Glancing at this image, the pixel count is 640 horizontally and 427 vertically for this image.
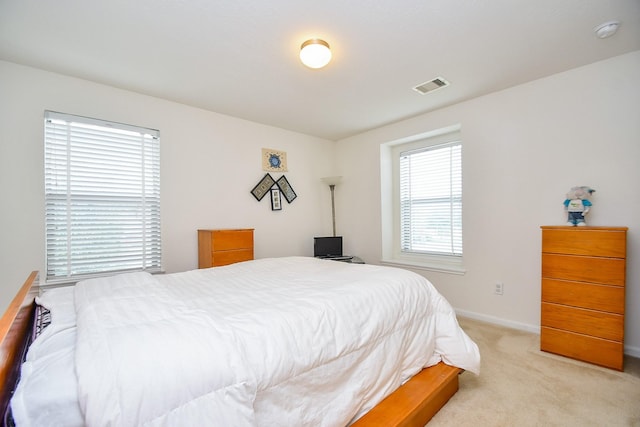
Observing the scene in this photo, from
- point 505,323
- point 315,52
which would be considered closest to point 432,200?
point 505,323

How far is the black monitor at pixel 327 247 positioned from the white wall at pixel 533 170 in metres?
1.36

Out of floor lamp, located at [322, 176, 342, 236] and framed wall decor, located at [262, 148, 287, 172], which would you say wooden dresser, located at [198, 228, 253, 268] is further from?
floor lamp, located at [322, 176, 342, 236]

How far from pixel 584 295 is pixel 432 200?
70.9 inches

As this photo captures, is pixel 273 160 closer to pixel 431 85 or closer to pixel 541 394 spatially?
pixel 431 85

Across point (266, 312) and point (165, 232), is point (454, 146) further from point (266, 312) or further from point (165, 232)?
point (165, 232)

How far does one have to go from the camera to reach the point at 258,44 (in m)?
2.02

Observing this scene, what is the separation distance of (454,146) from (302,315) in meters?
3.08

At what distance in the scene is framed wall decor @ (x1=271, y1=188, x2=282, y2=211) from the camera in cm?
384

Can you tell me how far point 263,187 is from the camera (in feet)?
12.2

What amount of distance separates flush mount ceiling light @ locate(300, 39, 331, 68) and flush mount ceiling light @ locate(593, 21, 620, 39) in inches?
72.9

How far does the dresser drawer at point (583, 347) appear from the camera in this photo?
200cm

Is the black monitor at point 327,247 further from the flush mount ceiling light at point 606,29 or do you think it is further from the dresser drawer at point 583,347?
the flush mount ceiling light at point 606,29

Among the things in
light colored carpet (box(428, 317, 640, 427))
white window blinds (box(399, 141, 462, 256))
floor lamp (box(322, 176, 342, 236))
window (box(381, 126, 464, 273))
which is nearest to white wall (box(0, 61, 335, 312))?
floor lamp (box(322, 176, 342, 236))

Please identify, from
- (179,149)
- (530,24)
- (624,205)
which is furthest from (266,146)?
(624,205)
